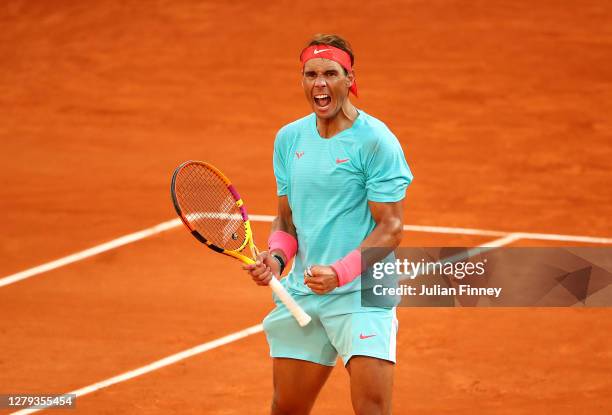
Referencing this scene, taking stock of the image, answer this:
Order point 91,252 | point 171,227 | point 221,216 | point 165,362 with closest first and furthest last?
point 221,216, point 165,362, point 91,252, point 171,227

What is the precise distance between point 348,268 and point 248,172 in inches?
241

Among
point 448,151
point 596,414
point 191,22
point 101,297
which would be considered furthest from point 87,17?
point 596,414

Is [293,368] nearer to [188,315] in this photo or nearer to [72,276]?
[188,315]

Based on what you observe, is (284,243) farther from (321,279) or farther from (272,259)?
(321,279)

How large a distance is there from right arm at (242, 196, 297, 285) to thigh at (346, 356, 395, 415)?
1.92ft

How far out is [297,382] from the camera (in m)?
5.84

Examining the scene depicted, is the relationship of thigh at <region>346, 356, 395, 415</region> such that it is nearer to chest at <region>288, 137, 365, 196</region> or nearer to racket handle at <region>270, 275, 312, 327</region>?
racket handle at <region>270, 275, 312, 327</region>

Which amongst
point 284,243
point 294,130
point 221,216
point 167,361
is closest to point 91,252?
point 167,361

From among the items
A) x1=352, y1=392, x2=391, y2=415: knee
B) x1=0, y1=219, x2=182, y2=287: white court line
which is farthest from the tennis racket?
x1=0, y1=219, x2=182, y2=287: white court line

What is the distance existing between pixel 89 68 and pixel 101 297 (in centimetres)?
588

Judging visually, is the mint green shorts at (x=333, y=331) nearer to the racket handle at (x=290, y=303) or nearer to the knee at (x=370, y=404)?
the racket handle at (x=290, y=303)

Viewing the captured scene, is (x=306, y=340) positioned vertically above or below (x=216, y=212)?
below

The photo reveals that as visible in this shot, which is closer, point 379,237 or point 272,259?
point 379,237

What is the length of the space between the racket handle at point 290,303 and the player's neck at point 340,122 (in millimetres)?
772
